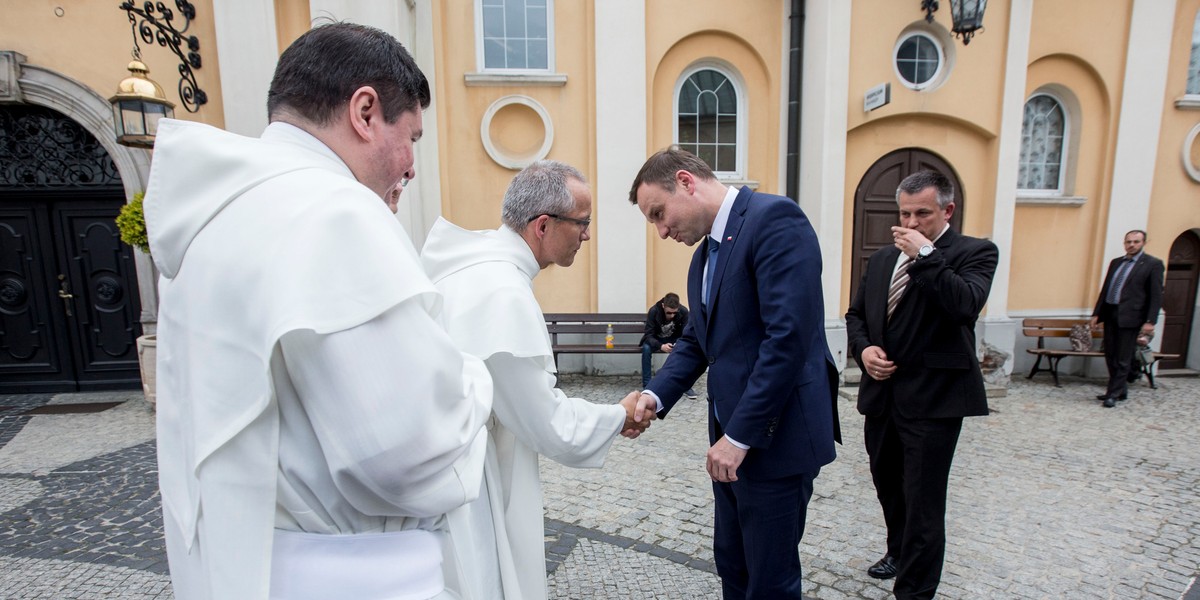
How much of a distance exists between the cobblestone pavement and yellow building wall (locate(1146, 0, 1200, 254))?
3709 millimetres

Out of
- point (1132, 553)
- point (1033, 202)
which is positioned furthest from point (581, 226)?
point (1033, 202)

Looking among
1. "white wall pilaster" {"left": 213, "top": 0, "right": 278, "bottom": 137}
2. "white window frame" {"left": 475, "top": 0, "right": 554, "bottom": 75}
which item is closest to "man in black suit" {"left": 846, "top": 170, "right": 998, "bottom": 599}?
"white window frame" {"left": 475, "top": 0, "right": 554, "bottom": 75}

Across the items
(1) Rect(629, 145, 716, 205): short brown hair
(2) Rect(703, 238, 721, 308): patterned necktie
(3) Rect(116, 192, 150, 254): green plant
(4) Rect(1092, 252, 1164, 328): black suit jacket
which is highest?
(1) Rect(629, 145, 716, 205): short brown hair

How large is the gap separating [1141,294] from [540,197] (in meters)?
8.23

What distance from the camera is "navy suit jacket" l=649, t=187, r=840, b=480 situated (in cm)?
191

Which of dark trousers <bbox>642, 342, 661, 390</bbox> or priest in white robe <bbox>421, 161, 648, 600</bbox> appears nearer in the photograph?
priest in white robe <bbox>421, 161, 648, 600</bbox>

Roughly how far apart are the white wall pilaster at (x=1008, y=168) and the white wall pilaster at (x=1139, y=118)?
1.36 meters

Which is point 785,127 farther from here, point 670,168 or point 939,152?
point 670,168

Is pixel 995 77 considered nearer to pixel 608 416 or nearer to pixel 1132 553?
pixel 1132 553

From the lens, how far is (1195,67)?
26.2 ft

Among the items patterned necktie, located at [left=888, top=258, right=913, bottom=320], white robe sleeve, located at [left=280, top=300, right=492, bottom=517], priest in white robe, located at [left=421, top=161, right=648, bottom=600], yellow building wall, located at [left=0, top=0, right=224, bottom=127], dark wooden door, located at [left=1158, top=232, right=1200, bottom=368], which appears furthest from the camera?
dark wooden door, located at [left=1158, top=232, right=1200, bottom=368]

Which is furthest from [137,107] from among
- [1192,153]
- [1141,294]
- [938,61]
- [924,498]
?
[1192,153]

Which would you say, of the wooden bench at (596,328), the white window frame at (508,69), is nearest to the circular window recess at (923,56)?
the white window frame at (508,69)

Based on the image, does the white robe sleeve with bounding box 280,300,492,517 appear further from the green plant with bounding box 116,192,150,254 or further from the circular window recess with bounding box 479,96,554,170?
the circular window recess with bounding box 479,96,554,170
